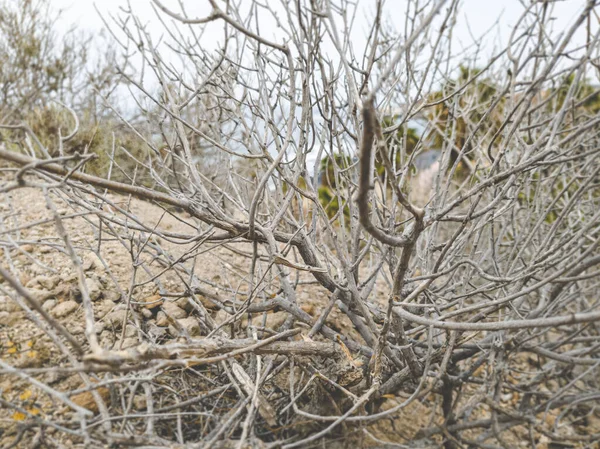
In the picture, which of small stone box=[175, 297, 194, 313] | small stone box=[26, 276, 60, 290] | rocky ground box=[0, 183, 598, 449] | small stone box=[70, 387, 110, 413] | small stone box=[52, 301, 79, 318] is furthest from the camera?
small stone box=[175, 297, 194, 313]

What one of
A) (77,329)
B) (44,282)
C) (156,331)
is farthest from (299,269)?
(44,282)

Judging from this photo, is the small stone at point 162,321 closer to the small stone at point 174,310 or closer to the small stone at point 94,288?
the small stone at point 174,310

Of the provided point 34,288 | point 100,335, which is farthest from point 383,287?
point 34,288

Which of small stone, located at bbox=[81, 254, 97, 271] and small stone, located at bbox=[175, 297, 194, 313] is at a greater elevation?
small stone, located at bbox=[81, 254, 97, 271]

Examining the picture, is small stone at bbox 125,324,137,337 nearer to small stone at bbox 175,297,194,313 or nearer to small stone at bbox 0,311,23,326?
small stone at bbox 175,297,194,313

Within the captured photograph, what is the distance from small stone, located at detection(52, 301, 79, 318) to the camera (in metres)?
2.12

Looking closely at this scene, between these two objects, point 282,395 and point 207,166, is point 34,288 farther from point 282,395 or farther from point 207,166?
point 207,166

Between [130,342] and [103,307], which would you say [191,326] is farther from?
[103,307]

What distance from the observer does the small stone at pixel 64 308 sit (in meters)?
2.12

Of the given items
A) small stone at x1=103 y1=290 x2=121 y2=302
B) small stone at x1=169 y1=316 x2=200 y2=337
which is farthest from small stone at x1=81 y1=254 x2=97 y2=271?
small stone at x1=169 y1=316 x2=200 y2=337

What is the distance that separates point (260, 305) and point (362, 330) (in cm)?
52

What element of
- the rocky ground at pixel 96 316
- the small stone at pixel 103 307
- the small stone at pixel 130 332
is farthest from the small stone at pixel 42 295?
the small stone at pixel 130 332

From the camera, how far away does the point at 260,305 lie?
204cm

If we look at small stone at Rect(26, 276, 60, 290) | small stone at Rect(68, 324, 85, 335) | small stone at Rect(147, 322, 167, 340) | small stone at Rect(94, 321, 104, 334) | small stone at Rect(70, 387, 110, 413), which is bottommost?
small stone at Rect(70, 387, 110, 413)
